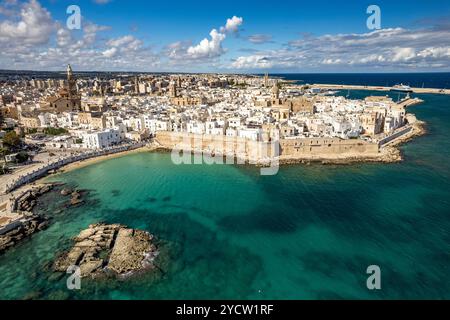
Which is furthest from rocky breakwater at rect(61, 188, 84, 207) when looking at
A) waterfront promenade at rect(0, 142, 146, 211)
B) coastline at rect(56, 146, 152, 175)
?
coastline at rect(56, 146, 152, 175)

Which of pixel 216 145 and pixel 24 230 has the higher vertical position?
pixel 216 145

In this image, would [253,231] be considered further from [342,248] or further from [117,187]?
[117,187]

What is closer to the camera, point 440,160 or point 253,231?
point 253,231

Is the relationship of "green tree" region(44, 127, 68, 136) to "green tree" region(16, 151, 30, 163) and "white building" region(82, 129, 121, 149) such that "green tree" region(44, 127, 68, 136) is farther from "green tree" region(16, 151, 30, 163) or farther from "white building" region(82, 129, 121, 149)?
"green tree" region(16, 151, 30, 163)

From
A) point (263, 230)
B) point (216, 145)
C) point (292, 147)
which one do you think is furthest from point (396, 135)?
point (263, 230)

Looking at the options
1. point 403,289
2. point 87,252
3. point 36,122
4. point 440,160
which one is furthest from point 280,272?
point 36,122

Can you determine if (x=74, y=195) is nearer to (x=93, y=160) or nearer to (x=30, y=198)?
(x=30, y=198)
